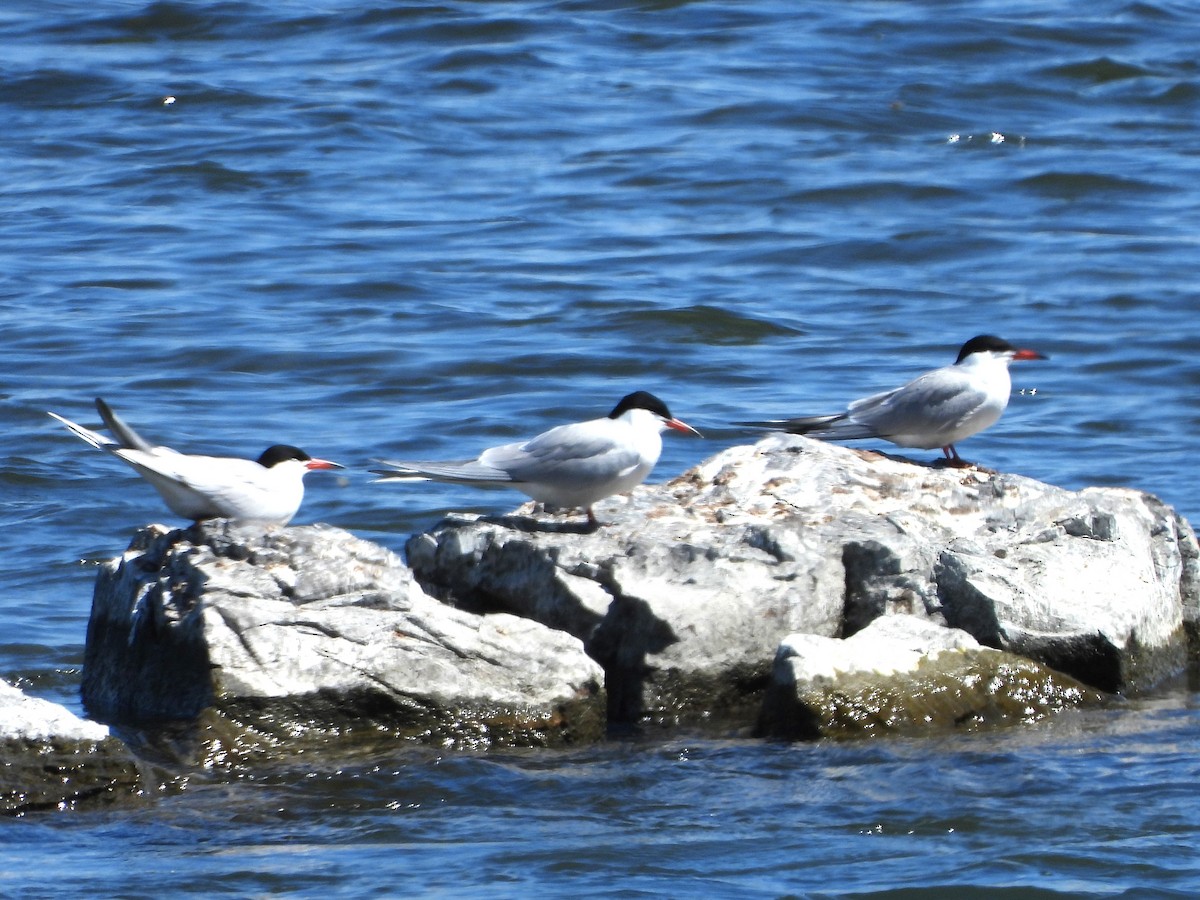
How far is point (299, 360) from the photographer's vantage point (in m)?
12.8

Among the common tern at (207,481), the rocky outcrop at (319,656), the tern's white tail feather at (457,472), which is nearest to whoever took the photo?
the rocky outcrop at (319,656)

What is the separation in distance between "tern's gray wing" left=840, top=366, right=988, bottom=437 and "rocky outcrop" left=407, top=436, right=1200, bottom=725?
0.61 meters

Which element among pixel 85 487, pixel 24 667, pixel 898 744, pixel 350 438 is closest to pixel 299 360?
pixel 350 438

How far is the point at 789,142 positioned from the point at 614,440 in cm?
1222

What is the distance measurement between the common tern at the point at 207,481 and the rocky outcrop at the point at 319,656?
120 millimetres

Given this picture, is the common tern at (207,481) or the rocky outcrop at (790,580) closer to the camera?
the common tern at (207,481)

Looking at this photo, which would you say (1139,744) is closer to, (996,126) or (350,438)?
(350,438)

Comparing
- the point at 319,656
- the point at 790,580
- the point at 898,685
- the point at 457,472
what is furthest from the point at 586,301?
the point at 319,656

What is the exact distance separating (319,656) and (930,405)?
2909mm

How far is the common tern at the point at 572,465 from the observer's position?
6664mm

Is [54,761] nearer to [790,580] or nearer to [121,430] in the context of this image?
[121,430]

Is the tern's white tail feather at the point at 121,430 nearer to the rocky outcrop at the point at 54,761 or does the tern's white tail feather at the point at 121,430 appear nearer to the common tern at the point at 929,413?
the rocky outcrop at the point at 54,761

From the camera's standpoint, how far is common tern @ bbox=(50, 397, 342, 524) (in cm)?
630

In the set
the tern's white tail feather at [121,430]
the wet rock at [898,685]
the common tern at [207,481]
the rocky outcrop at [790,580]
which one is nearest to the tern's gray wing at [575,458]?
the rocky outcrop at [790,580]
